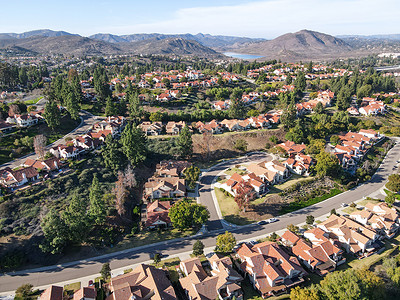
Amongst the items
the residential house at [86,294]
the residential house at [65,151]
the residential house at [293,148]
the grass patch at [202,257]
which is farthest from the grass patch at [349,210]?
the residential house at [65,151]

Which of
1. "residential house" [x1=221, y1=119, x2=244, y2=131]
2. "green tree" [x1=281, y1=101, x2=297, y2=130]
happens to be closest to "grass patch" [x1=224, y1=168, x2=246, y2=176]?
"residential house" [x1=221, y1=119, x2=244, y2=131]

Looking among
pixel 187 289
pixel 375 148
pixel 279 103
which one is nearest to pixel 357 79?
pixel 279 103

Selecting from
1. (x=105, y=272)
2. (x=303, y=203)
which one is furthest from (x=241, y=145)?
(x=105, y=272)

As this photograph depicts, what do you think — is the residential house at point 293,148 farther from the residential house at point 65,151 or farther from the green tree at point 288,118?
the residential house at point 65,151

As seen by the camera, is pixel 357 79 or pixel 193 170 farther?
pixel 357 79

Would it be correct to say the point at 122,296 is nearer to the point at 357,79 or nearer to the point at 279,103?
the point at 279,103

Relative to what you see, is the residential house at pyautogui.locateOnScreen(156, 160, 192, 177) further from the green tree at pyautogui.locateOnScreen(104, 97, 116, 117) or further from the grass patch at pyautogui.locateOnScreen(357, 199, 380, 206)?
the grass patch at pyautogui.locateOnScreen(357, 199, 380, 206)

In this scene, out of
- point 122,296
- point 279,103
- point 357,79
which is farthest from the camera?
point 357,79
